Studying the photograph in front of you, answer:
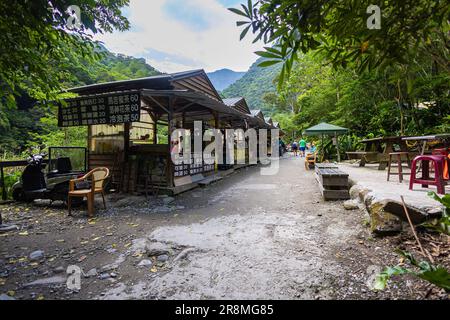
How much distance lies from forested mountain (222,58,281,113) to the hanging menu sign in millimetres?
51905

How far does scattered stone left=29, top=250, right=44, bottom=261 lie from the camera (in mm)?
3062

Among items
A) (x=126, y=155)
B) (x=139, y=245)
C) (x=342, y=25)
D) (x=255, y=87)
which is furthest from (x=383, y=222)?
(x=255, y=87)

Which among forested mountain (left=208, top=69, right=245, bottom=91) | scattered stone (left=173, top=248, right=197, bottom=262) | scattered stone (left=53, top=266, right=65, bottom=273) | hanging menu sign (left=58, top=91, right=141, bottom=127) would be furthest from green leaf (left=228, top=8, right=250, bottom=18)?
forested mountain (left=208, top=69, right=245, bottom=91)

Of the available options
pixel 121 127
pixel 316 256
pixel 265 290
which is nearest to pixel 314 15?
pixel 265 290

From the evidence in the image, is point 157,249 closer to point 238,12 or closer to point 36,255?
point 36,255

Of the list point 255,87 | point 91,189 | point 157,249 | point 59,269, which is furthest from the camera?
point 255,87

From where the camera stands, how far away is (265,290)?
83.6 inches

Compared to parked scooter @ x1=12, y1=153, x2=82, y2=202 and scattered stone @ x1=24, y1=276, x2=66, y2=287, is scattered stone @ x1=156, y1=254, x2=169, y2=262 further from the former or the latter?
parked scooter @ x1=12, y1=153, x2=82, y2=202

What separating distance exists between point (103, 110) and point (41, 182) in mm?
2658

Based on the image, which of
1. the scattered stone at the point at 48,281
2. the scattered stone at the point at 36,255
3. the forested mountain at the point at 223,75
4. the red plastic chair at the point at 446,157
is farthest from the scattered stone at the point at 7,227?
the forested mountain at the point at 223,75

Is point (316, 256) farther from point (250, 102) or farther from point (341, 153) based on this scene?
point (250, 102)

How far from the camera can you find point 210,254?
292 cm

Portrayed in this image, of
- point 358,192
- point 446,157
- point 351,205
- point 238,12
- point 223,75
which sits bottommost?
point 351,205

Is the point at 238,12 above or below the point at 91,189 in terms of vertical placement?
above
